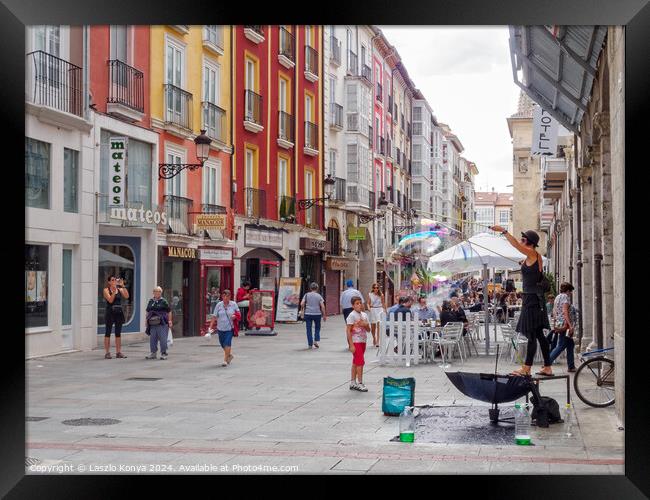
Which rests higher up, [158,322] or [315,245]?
[315,245]

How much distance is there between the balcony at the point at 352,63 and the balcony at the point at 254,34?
528 inches

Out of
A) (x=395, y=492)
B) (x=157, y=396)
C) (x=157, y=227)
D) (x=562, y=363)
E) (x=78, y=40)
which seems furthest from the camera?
(x=157, y=227)

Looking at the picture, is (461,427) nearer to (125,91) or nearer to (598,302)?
(598,302)

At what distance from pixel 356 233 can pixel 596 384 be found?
35.1 metres

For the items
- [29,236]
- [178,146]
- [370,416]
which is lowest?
[370,416]

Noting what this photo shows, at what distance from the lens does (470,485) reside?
7.34m

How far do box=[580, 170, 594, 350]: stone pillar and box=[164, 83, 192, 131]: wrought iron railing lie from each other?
478 inches

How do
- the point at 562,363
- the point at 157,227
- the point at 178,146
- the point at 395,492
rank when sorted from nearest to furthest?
1. the point at 395,492
2. the point at 562,363
3. the point at 157,227
4. the point at 178,146

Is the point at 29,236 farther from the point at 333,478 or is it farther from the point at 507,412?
the point at 333,478

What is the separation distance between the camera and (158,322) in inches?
765

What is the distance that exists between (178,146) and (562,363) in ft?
45.0

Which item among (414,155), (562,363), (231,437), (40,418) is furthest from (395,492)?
(414,155)
